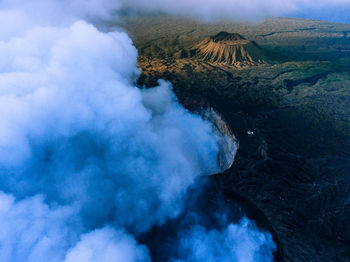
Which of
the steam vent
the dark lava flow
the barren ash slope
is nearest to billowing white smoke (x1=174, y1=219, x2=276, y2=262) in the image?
the dark lava flow

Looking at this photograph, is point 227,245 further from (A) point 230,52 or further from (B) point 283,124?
(A) point 230,52

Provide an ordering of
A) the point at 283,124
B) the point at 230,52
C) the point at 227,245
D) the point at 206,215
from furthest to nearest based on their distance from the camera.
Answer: the point at 230,52, the point at 283,124, the point at 206,215, the point at 227,245

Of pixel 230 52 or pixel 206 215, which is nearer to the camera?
pixel 206 215

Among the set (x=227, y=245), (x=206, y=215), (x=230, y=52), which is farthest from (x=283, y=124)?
(x=230, y=52)

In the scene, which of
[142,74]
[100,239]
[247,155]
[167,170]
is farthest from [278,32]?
[100,239]

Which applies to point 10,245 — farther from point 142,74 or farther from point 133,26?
point 133,26
